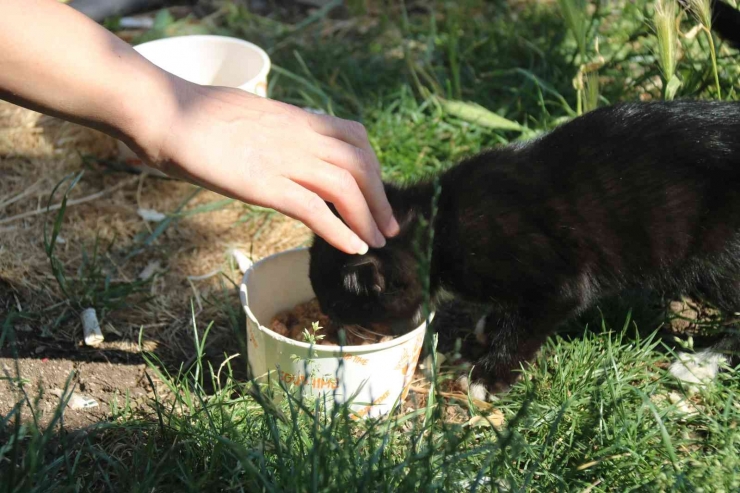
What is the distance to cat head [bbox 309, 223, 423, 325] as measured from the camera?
2553 mm

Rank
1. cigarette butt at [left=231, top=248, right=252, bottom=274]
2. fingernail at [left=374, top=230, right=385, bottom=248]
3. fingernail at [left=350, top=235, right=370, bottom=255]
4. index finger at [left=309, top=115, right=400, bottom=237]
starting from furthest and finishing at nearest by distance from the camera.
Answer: cigarette butt at [left=231, top=248, right=252, bottom=274] < fingernail at [left=374, top=230, right=385, bottom=248] < fingernail at [left=350, top=235, right=370, bottom=255] < index finger at [left=309, top=115, right=400, bottom=237]

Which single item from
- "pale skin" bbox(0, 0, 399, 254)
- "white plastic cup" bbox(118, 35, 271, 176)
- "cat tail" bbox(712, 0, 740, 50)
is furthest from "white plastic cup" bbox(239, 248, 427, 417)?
"cat tail" bbox(712, 0, 740, 50)

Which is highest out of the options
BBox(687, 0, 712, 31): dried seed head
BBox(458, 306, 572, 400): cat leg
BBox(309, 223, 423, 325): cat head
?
BBox(687, 0, 712, 31): dried seed head

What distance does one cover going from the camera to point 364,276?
8.40 feet

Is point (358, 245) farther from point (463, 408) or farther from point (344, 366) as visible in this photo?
point (463, 408)

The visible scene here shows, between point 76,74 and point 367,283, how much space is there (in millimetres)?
1074

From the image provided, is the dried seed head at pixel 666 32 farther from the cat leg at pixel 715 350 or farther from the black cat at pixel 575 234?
the cat leg at pixel 715 350

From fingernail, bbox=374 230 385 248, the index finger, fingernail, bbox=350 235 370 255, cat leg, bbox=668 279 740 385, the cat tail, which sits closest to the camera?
the index finger

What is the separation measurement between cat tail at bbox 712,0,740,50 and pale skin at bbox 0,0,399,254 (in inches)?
70.8

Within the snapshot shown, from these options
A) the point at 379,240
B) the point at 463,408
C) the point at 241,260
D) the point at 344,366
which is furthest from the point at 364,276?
the point at 241,260

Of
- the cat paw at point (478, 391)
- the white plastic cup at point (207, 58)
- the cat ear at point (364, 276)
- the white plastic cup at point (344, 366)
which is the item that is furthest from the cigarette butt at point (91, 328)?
the cat paw at point (478, 391)

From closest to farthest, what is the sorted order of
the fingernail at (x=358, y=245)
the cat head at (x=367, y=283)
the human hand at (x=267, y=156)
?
the human hand at (x=267, y=156)
the fingernail at (x=358, y=245)
the cat head at (x=367, y=283)

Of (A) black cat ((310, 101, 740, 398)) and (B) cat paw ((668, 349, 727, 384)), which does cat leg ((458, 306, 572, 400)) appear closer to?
(A) black cat ((310, 101, 740, 398))

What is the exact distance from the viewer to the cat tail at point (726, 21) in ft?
10.3
